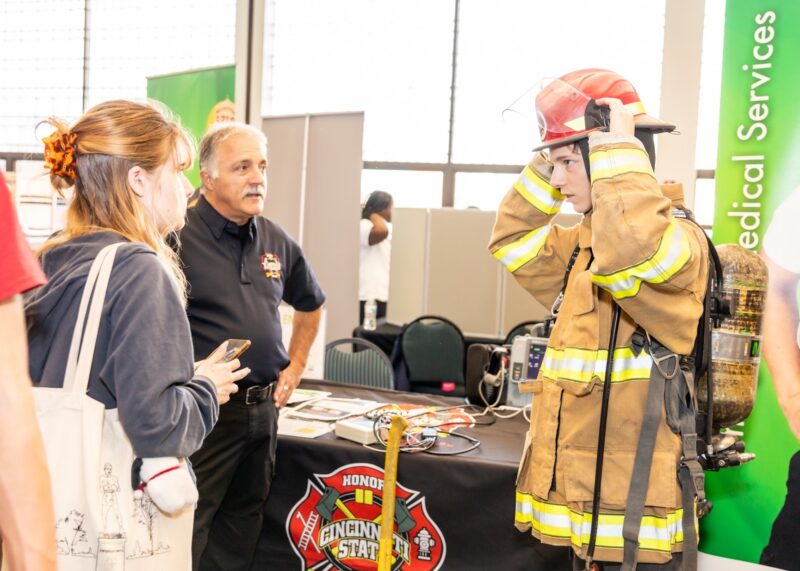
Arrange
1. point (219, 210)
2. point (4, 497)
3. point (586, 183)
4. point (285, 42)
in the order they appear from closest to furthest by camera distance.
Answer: point (4, 497) → point (586, 183) → point (219, 210) → point (285, 42)

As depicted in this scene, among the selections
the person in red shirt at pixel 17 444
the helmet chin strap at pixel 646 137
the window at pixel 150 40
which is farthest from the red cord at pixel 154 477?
the window at pixel 150 40

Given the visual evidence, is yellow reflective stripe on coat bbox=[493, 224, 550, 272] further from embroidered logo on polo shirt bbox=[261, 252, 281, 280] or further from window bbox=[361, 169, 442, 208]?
window bbox=[361, 169, 442, 208]

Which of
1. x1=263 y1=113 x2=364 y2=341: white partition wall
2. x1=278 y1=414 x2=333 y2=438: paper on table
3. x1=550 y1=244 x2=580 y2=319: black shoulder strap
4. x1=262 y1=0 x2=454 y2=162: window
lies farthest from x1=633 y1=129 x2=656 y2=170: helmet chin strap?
x1=262 y1=0 x2=454 y2=162: window

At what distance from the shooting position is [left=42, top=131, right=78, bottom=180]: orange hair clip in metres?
1.39

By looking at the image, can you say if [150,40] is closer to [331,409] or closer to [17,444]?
[331,409]

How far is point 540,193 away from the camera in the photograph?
1794 mm

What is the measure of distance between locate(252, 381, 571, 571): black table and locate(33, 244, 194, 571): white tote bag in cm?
120

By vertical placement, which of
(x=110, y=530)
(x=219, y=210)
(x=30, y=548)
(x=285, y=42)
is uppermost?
(x=285, y=42)

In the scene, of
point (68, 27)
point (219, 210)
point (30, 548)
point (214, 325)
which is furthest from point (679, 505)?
point (68, 27)

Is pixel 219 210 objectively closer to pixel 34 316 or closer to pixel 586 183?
pixel 34 316

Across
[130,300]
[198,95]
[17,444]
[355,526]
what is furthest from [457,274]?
[17,444]

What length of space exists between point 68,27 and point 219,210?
19.7 feet

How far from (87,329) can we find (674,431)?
3.72 feet

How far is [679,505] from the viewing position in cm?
144
